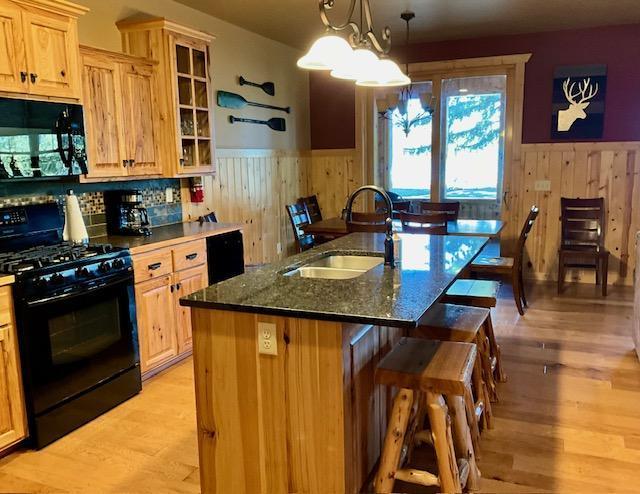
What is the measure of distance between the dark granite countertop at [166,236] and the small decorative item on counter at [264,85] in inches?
65.9

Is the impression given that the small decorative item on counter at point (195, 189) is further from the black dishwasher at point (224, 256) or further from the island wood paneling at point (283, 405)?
the island wood paneling at point (283, 405)

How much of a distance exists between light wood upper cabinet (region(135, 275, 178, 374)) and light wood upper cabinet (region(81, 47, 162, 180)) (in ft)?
2.61

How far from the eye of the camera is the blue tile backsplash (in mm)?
3168

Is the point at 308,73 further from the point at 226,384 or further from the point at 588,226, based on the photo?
the point at 226,384

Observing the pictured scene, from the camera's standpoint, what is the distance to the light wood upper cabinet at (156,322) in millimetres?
3334

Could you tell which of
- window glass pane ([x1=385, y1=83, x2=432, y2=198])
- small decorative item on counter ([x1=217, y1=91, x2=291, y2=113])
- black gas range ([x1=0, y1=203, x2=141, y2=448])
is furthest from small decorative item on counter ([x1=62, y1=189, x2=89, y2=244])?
window glass pane ([x1=385, y1=83, x2=432, y2=198])

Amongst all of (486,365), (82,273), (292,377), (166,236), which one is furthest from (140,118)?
(486,365)

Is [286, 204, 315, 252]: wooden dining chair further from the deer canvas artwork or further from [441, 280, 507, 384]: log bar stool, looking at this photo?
the deer canvas artwork

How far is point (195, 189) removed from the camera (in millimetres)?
4555

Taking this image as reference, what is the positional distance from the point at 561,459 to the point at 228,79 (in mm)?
4119

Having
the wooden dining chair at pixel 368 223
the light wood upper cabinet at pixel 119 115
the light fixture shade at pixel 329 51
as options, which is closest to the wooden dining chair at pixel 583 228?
the wooden dining chair at pixel 368 223

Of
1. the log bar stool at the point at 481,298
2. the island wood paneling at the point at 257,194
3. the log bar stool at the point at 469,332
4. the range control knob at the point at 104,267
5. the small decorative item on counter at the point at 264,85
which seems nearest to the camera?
the log bar stool at the point at 469,332

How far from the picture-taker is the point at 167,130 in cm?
394

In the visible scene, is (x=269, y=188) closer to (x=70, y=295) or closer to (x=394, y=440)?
(x=70, y=295)
